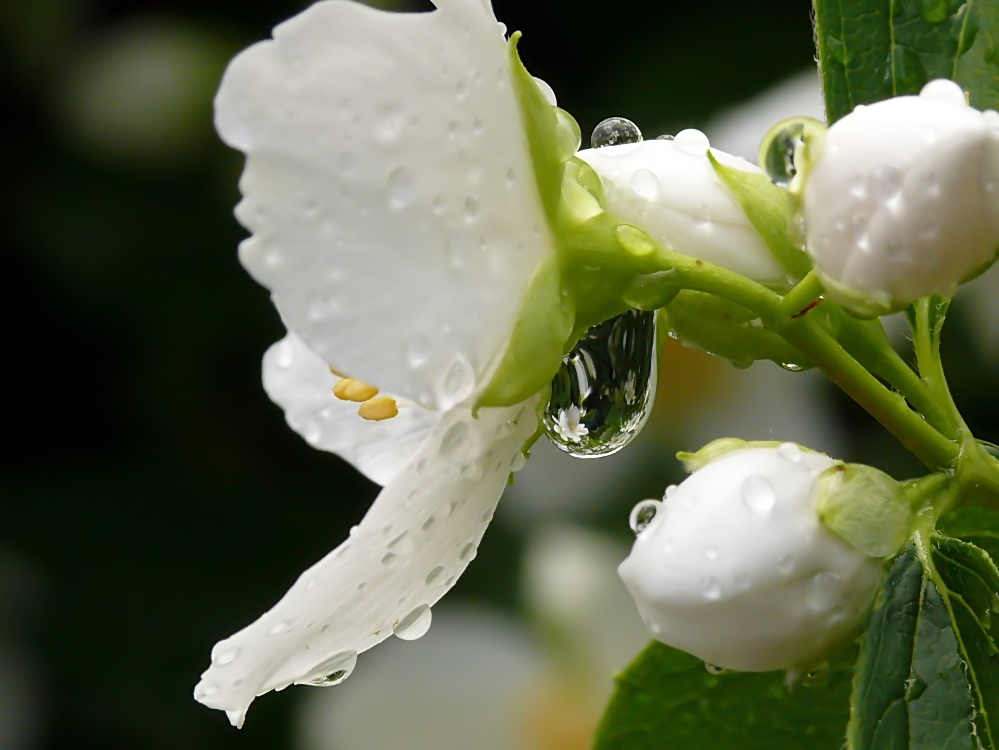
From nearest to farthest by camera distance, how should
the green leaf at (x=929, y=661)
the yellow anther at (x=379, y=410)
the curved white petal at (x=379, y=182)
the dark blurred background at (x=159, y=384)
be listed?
the curved white petal at (x=379, y=182) < the green leaf at (x=929, y=661) < the yellow anther at (x=379, y=410) < the dark blurred background at (x=159, y=384)

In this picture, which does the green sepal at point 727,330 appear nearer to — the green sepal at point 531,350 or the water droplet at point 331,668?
the green sepal at point 531,350

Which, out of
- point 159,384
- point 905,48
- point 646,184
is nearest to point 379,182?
point 646,184

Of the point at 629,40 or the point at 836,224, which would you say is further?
the point at 629,40

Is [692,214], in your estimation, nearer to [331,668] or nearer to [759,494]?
[759,494]

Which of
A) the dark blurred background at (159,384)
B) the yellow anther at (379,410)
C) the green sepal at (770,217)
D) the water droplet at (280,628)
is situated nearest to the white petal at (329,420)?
the yellow anther at (379,410)

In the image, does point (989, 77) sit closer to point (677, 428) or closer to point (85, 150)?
point (677, 428)

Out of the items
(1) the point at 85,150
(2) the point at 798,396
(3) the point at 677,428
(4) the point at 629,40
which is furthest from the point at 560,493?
(1) the point at 85,150
